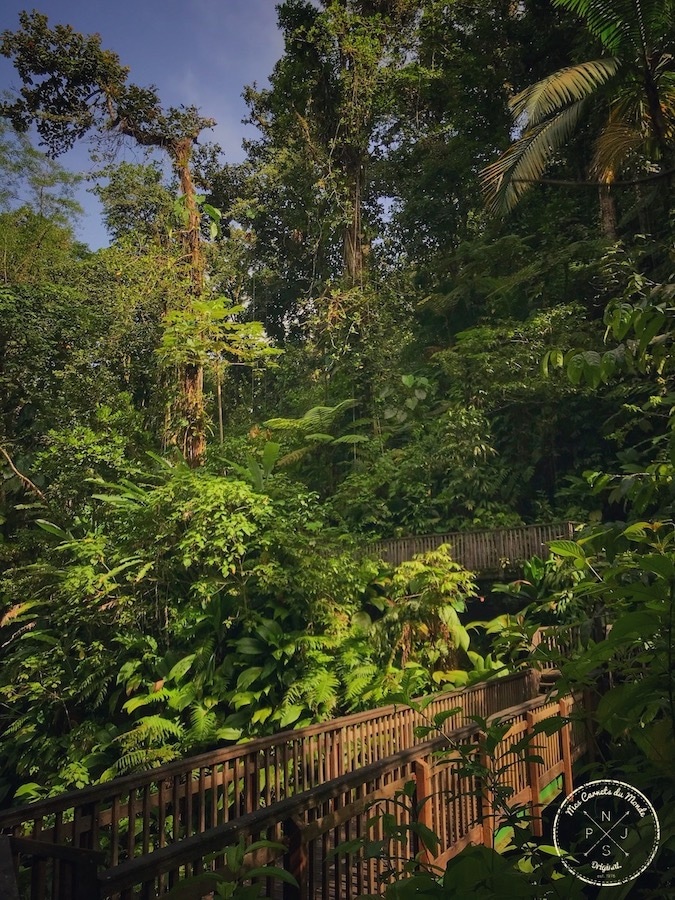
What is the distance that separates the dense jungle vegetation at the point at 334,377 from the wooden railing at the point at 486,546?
43cm

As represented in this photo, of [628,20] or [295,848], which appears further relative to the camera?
[628,20]

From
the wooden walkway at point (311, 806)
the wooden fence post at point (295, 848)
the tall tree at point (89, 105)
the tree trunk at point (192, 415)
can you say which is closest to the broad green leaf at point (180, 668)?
the wooden walkway at point (311, 806)

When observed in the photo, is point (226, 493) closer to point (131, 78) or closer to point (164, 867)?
point (164, 867)

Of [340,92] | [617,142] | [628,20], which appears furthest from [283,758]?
[340,92]

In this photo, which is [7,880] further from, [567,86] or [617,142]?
[567,86]

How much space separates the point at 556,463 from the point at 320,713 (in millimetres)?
7339

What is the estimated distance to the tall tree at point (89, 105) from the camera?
10.8m

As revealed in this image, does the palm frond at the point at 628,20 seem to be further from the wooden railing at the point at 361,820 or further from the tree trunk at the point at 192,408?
the tree trunk at the point at 192,408

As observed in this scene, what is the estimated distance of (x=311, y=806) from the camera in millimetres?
2113

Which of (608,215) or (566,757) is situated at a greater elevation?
(608,215)

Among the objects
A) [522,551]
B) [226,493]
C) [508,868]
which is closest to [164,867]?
[508,868]

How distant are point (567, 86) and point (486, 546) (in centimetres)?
587

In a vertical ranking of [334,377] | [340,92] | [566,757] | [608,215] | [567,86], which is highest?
[340,92]

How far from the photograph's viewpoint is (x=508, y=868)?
2.80ft
